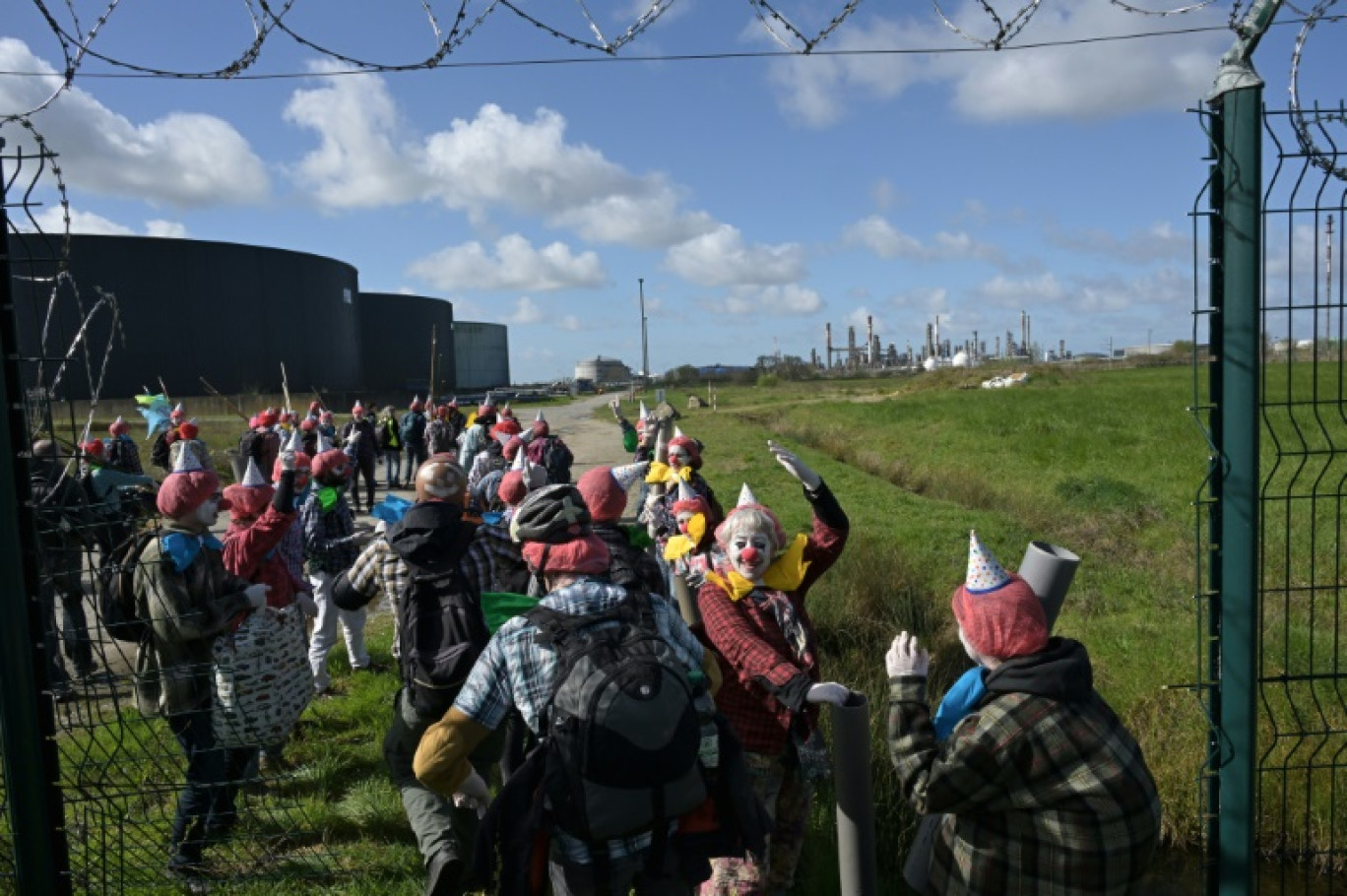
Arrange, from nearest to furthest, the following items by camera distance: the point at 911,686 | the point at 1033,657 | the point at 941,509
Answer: the point at 1033,657
the point at 911,686
the point at 941,509

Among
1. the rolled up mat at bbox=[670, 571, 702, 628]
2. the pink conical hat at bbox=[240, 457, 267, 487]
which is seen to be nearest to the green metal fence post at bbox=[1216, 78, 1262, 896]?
the rolled up mat at bbox=[670, 571, 702, 628]

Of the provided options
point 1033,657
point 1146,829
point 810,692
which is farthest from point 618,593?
point 1146,829

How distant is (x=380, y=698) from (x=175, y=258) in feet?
135

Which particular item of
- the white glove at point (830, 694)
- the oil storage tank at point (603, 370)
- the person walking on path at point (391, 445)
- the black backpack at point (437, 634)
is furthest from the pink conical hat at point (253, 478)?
the oil storage tank at point (603, 370)

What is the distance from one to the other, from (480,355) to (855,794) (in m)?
77.6

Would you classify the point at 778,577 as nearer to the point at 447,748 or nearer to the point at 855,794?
the point at 855,794

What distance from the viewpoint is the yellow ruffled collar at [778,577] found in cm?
344

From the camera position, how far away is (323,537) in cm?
644

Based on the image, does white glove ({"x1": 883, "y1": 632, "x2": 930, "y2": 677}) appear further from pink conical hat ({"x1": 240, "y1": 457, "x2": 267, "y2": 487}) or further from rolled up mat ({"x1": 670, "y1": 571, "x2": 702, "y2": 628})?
pink conical hat ({"x1": 240, "y1": 457, "x2": 267, "y2": 487})

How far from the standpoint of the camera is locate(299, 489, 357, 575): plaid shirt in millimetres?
6398

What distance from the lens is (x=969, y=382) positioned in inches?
2159

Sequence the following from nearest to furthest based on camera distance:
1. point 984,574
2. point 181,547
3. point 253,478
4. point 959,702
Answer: point 984,574 < point 959,702 < point 181,547 < point 253,478

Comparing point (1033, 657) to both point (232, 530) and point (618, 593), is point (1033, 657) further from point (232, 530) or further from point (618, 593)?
point (232, 530)

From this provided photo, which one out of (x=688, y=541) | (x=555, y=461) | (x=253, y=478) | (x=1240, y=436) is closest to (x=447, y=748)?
(x=688, y=541)
